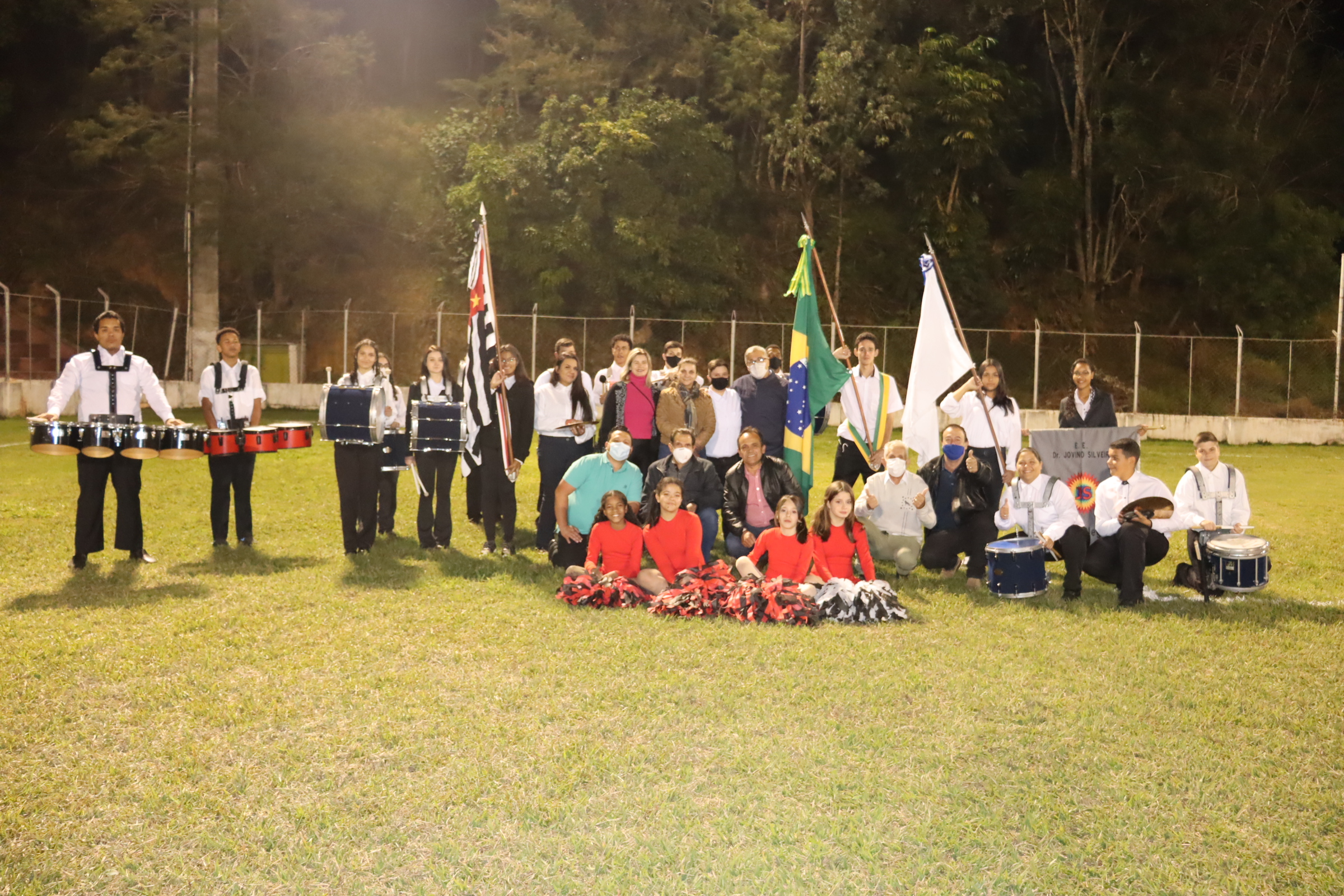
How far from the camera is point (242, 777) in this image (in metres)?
5.40

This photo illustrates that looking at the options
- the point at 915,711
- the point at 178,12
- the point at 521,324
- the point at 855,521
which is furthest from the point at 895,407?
the point at 178,12

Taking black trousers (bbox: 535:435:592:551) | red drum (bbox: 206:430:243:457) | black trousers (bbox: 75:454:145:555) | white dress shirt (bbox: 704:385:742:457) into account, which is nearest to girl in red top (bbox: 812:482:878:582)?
white dress shirt (bbox: 704:385:742:457)

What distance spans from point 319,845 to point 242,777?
2.81 ft

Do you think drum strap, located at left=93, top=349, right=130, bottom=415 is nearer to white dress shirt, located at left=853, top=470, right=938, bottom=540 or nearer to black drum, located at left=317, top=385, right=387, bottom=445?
black drum, located at left=317, top=385, right=387, bottom=445

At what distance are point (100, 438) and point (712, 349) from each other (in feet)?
79.5

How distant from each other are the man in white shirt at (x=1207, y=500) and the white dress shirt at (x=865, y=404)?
265cm

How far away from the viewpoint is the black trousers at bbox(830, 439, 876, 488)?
11266mm

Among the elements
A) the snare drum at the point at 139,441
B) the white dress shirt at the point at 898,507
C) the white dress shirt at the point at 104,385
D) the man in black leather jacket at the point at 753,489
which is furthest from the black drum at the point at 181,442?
the white dress shirt at the point at 898,507

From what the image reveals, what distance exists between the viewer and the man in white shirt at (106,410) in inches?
389

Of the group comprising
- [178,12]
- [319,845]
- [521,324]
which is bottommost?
[319,845]

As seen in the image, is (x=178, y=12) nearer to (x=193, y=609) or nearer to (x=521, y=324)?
(x=521, y=324)

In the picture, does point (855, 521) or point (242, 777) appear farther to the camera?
point (855, 521)

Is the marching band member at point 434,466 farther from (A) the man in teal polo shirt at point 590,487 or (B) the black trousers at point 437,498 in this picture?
(A) the man in teal polo shirt at point 590,487

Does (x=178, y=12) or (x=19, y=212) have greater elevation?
(x=178, y=12)
